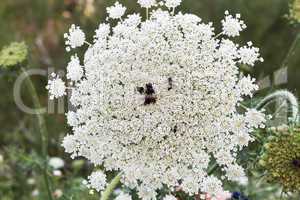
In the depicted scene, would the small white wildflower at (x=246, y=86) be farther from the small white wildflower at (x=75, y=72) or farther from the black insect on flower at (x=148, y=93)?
the small white wildflower at (x=75, y=72)

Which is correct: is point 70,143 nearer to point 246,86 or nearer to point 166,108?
point 166,108

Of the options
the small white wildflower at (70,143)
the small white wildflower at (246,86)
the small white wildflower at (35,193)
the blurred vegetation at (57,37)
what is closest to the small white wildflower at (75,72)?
the small white wildflower at (70,143)

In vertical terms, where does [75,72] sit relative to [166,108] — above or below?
above

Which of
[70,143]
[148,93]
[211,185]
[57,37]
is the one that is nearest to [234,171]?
[211,185]

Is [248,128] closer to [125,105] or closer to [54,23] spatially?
[125,105]

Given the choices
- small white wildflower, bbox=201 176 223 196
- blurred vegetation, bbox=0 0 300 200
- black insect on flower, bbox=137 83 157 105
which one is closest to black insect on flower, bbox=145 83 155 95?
black insect on flower, bbox=137 83 157 105

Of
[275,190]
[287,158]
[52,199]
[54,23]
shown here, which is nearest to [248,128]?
[287,158]

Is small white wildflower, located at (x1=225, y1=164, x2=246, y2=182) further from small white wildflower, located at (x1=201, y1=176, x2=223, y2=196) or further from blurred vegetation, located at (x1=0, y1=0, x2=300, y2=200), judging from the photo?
blurred vegetation, located at (x1=0, y1=0, x2=300, y2=200)
